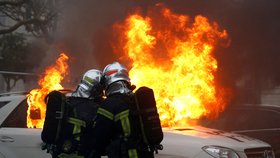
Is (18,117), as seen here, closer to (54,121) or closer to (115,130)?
(54,121)

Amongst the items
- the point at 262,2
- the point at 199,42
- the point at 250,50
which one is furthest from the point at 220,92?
the point at 262,2

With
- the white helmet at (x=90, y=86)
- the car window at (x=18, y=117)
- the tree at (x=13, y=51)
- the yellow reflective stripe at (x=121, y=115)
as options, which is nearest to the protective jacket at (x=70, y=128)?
the white helmet at (x=90, y=86)

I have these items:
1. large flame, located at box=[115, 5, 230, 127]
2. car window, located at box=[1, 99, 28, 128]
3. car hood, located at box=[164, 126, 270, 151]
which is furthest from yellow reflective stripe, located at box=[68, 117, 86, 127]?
large flame, located at box=[115, 5, 230, 127]

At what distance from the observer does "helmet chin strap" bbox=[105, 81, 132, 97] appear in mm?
3971

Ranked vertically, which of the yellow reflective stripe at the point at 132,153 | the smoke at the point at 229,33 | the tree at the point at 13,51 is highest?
the tree at the point at 13,51

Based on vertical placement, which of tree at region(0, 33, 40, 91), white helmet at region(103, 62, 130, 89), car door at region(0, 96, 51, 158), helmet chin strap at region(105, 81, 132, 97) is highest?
tree at region(0, 33, 40, 91)

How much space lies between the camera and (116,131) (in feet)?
12.5

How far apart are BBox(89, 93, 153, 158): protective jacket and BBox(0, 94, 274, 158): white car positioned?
5.03ft

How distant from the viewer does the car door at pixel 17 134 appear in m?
5.49

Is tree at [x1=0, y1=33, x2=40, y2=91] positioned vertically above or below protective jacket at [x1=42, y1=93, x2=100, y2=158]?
above

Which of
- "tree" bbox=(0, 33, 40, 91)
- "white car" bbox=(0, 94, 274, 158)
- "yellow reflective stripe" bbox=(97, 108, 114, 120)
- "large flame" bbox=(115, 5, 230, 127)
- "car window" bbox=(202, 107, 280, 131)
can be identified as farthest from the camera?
"tree" bbox=(0, 33, 40, 91)

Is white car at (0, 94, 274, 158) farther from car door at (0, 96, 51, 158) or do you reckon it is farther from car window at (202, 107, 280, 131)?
car window at (202, 107, 280, 131)

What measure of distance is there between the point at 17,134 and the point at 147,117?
7.72 ft

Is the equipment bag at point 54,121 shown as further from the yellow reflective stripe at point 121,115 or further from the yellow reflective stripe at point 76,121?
the yellow reflective stripe at point 121,115
